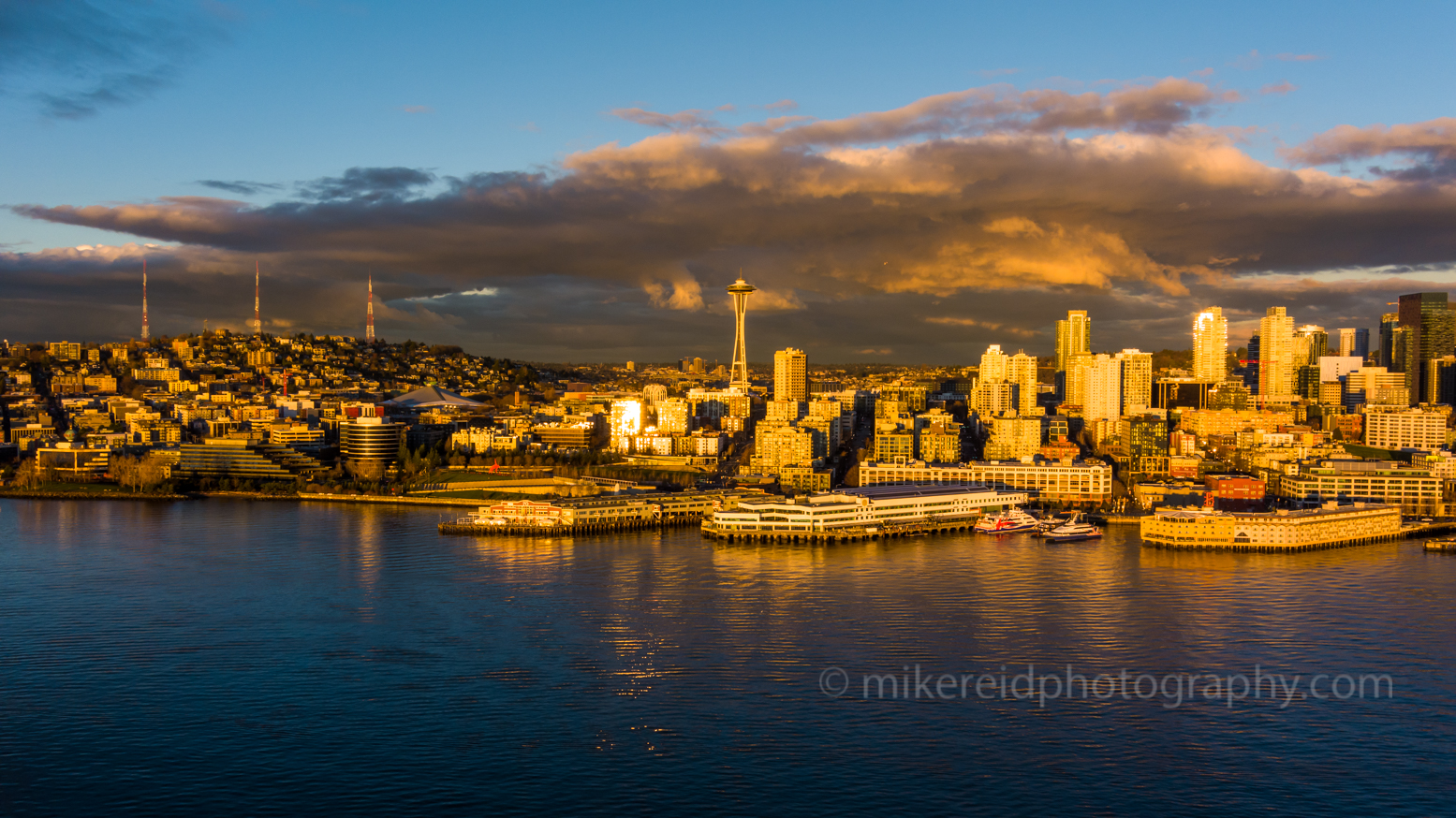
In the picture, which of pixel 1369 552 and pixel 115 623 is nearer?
pixel 115 623

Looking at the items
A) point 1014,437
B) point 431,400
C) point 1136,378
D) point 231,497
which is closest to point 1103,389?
point 1136,378

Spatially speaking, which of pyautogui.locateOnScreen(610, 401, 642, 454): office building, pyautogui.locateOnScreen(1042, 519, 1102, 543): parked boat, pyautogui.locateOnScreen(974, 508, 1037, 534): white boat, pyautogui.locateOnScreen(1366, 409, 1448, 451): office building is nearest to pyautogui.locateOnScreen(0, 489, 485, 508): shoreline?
pyautogui.locateOnScreen(610, 401, 642, 454): office building

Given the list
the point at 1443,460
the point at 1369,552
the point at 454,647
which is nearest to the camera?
the point at 454,647

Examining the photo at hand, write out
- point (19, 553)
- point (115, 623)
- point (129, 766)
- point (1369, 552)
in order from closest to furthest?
point (129, 766) → point (115, 623) → point (19, 553) → point (1369, 552)

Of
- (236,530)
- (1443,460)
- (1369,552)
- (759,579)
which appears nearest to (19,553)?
(236,530)

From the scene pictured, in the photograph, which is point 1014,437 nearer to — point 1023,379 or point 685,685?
point 1023,379

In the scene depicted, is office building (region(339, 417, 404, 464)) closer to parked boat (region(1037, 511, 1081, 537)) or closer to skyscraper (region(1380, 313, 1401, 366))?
parked boat (region(1037, 511, 1081, 537))

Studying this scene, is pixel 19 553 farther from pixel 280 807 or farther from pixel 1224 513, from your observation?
pixel 1224 513
